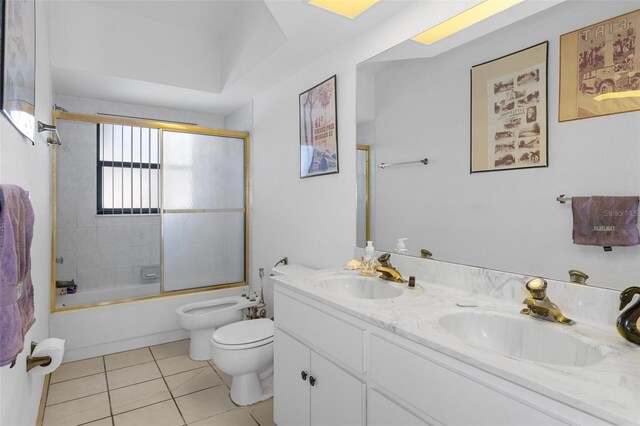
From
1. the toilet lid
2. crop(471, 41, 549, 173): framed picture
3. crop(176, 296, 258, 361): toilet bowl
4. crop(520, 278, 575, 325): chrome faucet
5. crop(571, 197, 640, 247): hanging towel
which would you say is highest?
crop(471, 41, 549, 173): framed picture

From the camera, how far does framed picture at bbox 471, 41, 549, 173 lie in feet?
4.17

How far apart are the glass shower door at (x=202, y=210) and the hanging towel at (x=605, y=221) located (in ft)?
9.66

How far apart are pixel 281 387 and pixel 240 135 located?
256 centimetres

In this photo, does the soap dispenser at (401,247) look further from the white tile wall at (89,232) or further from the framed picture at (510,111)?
the white tile wall at (89,232)

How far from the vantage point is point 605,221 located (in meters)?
1.09

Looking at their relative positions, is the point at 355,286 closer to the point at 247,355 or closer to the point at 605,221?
the point at 247,355

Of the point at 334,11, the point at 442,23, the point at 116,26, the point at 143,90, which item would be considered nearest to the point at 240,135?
the point at 143,90

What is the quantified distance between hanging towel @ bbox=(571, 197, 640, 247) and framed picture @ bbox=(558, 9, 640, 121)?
11.2 inches

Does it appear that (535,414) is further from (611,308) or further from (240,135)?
(240,135)

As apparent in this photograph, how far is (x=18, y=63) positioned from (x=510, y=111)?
68.7 inches

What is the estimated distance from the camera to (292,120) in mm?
2777

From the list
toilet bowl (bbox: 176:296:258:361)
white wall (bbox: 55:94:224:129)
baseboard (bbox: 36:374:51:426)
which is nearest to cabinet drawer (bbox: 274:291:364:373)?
toilet bowl (bbox: 176:296:258:361)

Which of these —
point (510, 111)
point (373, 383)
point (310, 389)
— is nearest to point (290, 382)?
point (310, 389)

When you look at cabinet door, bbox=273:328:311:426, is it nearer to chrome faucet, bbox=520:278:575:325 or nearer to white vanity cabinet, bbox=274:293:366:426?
white vanity cabinet, bbox=274:293:366:426
